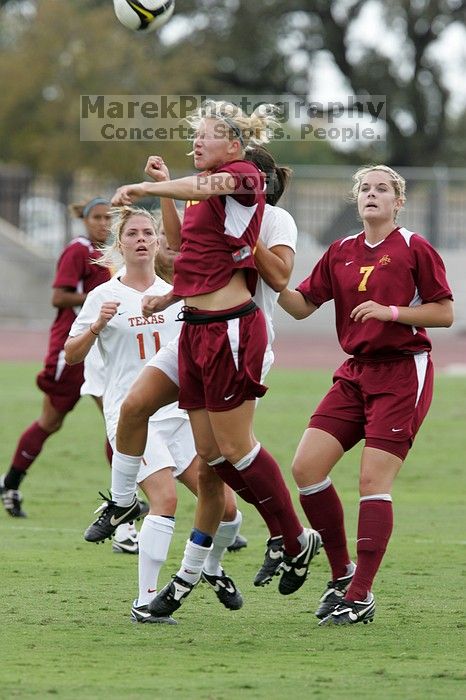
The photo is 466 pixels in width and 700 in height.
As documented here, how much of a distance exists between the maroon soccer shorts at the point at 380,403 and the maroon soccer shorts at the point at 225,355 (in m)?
0.47

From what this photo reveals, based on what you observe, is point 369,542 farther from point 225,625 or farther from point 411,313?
point 411,313

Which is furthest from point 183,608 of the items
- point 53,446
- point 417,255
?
point 53,446

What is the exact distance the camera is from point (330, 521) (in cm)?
609

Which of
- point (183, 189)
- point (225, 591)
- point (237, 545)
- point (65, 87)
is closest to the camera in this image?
point (183, 189)

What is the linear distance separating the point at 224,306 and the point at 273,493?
2.92 feet

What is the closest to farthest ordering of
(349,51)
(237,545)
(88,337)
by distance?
(88,337) → (237,545) → (349,51)

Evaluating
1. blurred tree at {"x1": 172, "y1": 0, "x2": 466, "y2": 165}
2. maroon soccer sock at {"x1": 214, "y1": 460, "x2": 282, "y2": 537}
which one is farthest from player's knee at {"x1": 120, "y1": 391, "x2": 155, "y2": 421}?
blurred tree at {"x1": 172, "y1": 0, "x2": 466, "y2": 165}

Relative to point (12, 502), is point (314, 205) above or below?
above

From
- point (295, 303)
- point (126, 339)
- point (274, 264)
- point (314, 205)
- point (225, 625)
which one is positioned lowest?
point (225, 625)

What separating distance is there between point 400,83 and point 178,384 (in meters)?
33.6

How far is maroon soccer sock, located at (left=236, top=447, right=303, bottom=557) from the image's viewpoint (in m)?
5.81

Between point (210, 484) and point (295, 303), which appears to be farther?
point (295, 303)

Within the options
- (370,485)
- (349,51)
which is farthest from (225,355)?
(349,51)

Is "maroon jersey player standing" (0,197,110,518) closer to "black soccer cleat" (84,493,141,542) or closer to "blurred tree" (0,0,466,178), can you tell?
"black soccer cleat" (84,493,141,542)
